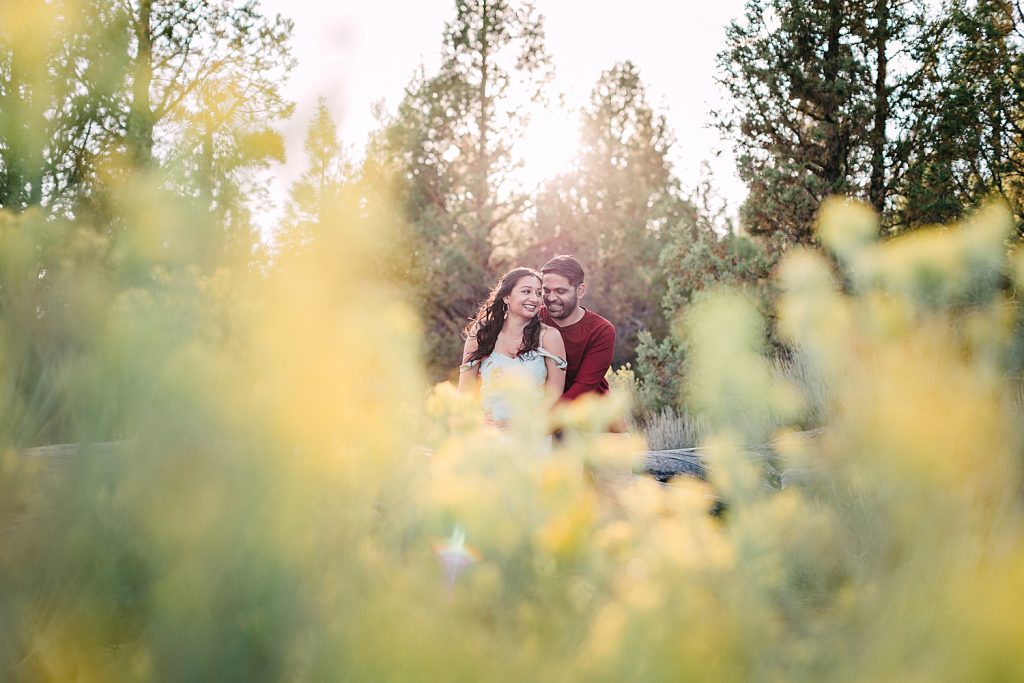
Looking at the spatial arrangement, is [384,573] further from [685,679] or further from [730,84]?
[730,84]

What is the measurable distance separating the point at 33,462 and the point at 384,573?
2.59 ft

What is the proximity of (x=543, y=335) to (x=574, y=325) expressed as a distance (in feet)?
1.73

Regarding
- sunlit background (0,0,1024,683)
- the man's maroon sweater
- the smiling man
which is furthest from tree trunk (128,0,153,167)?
sunlit background (0,0,1024,683)

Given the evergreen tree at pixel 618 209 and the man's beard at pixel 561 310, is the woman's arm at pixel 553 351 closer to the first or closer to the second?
the man's beard at pixel 561 310

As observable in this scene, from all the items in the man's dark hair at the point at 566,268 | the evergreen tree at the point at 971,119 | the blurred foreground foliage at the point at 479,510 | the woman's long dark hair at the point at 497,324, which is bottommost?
the blurred foreground foliage at the point at 479,510

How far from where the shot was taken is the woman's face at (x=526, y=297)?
16.1 feet

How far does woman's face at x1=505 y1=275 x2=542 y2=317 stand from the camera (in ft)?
16.1

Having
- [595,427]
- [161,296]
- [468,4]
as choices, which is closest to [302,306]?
[161,296]

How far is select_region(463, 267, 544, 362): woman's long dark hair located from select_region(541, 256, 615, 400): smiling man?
0.16m

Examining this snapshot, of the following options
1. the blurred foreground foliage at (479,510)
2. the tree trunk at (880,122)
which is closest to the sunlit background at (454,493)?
the blurred foreground foliage at (479,510)

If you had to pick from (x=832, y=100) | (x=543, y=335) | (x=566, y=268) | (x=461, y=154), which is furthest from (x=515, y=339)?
(x=461, y=154)

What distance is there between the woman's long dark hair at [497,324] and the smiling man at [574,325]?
0.16 metres

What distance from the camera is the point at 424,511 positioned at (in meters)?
1.34

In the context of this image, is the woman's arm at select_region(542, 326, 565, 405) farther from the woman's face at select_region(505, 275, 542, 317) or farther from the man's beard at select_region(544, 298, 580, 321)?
the man's beard at select_region(544, 298, 580, 321)
